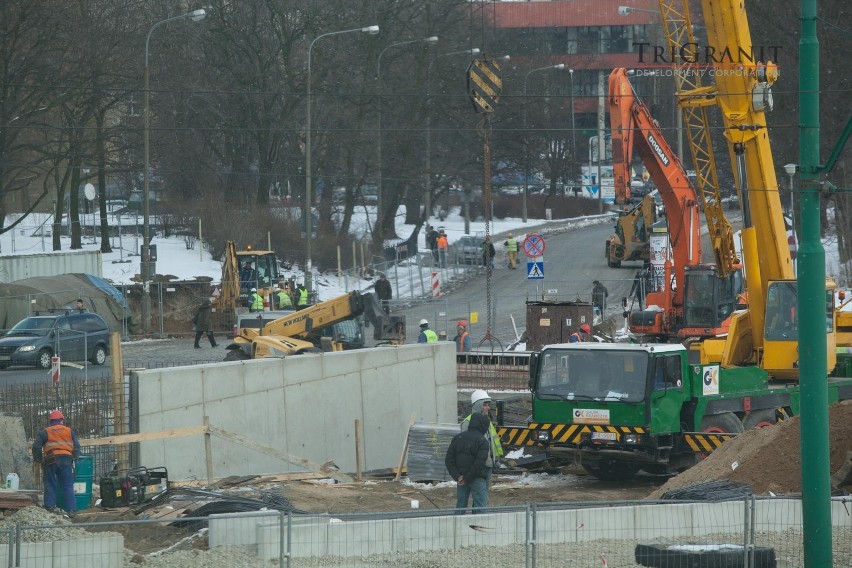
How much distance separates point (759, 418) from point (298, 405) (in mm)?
7129

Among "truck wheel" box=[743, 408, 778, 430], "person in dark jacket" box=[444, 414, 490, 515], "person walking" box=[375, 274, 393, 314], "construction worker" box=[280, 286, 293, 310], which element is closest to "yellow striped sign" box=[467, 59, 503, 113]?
"truck wheel" box=[743, 408, 778, 430]

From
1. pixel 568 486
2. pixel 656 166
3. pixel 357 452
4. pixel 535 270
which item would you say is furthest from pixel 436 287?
pixel 568 486

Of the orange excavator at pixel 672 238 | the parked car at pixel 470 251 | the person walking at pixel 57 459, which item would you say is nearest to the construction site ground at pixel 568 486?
the person walking at pixel 57 459

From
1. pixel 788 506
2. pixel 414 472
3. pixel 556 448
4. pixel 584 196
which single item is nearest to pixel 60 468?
pixel 414 472

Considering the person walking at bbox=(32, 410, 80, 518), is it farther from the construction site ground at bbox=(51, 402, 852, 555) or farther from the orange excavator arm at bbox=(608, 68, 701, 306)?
the orange excavator arm at bbox=(608, 68, 701, 306)

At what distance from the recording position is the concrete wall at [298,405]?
18.0 meters

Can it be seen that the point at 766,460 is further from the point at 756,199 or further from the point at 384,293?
the point at 384,293

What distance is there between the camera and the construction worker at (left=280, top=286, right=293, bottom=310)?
39094 millimetres

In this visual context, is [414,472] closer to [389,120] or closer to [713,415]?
[713,415]

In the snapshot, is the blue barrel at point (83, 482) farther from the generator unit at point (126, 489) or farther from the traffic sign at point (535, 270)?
the traffic sign at point (535, 270)

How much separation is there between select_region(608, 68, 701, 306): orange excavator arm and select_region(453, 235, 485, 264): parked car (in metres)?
23.2

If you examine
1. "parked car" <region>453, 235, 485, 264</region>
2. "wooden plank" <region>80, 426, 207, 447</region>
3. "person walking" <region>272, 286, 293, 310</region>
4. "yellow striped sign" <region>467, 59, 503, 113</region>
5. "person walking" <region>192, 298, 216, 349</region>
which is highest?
"yellow striped sign" <region>467, 59, 503, 113</region>

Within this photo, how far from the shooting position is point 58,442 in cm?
1566

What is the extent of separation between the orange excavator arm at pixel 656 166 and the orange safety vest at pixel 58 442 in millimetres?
15585
